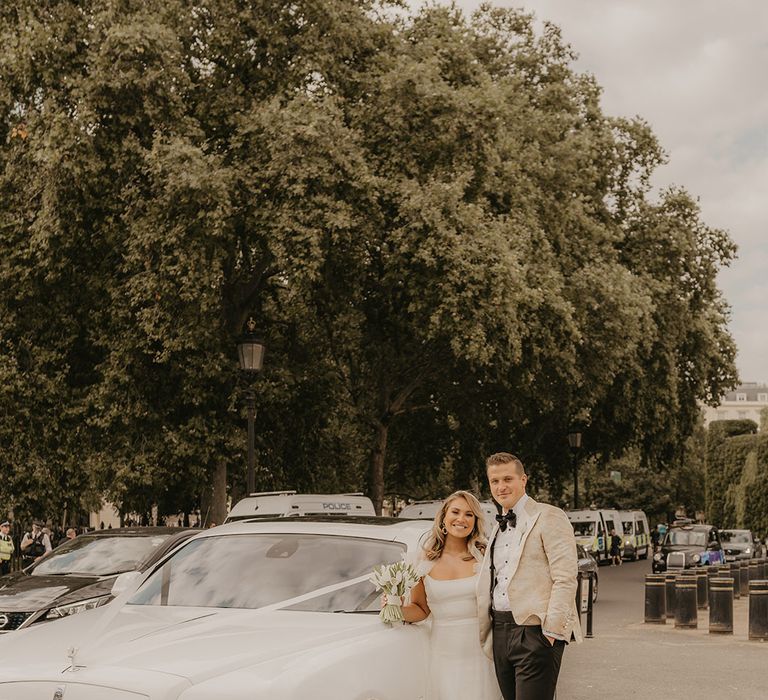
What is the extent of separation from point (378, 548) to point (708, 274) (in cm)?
3395

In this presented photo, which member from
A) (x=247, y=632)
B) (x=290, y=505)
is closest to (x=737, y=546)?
(x=290, y=505)

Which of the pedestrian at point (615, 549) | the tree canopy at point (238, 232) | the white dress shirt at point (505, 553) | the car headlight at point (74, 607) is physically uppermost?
the tree canopy at point (238, 232)

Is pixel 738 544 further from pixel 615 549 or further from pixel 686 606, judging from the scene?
pixel 686 606

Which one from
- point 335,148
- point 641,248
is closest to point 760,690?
point 335,148

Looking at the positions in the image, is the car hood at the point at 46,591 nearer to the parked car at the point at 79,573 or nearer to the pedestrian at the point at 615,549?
the parked car at the point at 79,573

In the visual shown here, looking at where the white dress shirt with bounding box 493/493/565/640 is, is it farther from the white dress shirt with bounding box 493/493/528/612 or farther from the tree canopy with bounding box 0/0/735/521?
the tree canopy with bounding box 0/0/735/521

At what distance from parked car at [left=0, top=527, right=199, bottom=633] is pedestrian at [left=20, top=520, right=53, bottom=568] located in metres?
8.30

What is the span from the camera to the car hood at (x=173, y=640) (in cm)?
524

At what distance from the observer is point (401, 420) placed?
4131cm

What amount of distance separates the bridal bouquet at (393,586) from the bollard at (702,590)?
17173 mm

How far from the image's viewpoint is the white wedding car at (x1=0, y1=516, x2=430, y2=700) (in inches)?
203

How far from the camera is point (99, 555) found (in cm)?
1512

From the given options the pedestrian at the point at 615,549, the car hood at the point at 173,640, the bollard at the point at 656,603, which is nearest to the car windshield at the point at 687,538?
the pedestrian at the point at 615,549

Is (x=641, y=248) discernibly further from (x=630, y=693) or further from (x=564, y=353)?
(x=630, y=693)
